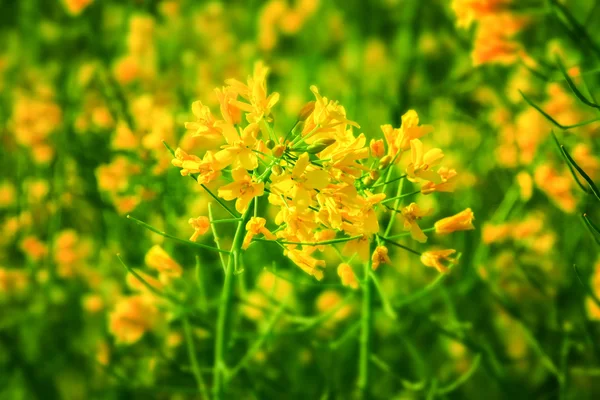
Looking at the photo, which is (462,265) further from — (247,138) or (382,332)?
(247,138)

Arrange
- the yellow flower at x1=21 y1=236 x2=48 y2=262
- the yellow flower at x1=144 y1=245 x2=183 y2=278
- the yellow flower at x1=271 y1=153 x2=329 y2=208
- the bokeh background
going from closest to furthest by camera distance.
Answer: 1. the yellow flower at x1=271 y1=153 x2=329 y2=208
2. the yellow flower at x1=144 y1=245 x2=183 y2=278
3. the bokeh background
4. the yellow flower at x1=21 y1=236 x2=48 y2=262

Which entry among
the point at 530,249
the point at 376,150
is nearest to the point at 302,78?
the point at 530,249

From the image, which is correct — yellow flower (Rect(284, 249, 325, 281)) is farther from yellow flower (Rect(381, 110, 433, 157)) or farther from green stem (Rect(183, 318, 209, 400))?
green stem (Rect(183, 318, 209, 400))

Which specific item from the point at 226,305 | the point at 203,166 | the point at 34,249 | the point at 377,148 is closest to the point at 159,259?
the point at 226,305

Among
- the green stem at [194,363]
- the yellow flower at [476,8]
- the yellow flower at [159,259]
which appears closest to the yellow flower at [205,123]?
the yellow flower at [159,259]

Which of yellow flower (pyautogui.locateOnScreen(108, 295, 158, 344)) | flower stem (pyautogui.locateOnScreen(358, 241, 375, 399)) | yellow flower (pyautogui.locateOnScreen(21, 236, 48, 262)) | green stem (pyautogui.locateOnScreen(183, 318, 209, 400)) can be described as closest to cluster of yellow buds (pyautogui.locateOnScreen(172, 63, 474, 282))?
flower stem (pyautogui.locateOnScreen(358, 241, 375, 399))

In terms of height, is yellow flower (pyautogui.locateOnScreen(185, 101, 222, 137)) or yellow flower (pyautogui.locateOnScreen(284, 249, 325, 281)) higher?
yellow flower (pyautogui.locateOnScreen(185, 101, 222, 137))

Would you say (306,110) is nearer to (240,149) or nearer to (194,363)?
(240,149)
